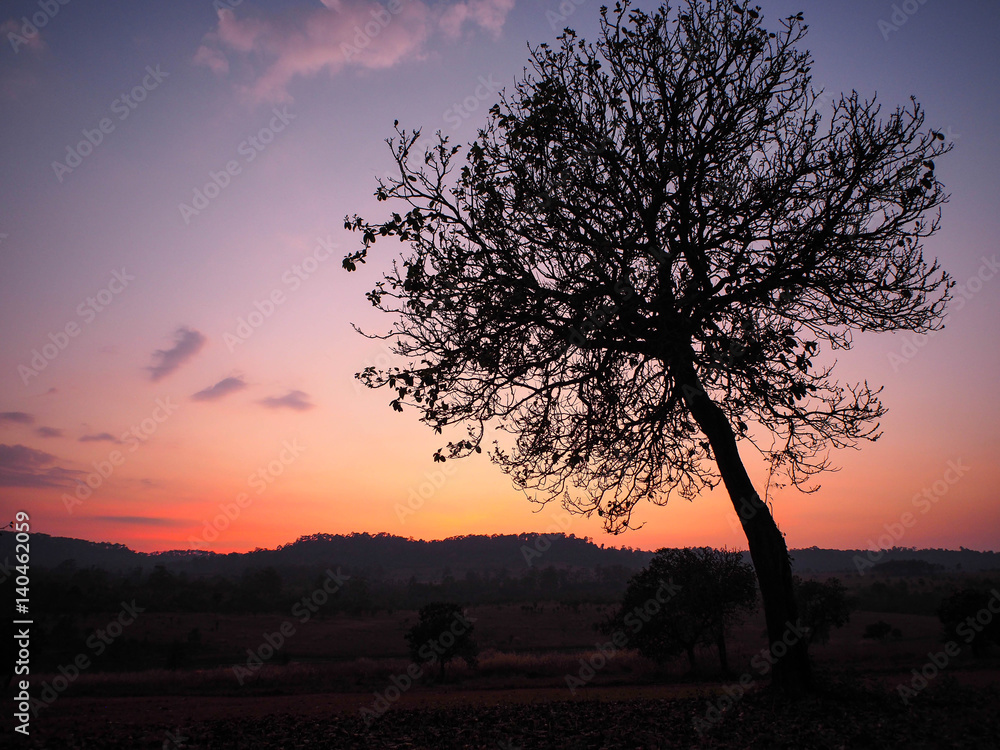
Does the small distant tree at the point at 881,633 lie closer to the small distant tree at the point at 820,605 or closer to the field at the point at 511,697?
the field at the point at 511,697

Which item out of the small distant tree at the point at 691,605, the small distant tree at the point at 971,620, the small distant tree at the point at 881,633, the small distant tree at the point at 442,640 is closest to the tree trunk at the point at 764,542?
the small distant tree at the point at 691,605

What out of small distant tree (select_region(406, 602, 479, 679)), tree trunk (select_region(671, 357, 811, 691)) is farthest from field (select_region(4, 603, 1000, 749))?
small distant tree (select_region(406, 602, 479, 679))

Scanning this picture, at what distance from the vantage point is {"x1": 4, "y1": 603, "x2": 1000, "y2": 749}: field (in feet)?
27.6

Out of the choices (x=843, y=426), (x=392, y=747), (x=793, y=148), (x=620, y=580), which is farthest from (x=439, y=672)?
(x=620, y=580)

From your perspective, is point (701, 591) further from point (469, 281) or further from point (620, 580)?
point (620, 580)

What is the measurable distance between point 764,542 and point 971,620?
3725cm

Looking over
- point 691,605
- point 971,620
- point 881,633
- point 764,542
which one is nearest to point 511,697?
point 691,605

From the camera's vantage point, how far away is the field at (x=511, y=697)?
8414mm

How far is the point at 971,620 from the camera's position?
115ft

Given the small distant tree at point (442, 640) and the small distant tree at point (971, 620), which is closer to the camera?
the small distant tree at point (971, 620)

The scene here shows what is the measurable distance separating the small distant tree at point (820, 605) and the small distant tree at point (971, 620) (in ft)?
19.7

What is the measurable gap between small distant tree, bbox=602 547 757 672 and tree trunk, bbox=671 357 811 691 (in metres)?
23.2

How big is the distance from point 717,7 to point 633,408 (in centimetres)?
764

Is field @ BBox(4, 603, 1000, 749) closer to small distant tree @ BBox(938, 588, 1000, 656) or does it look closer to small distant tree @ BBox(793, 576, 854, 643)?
small distant tree @ BBox(938, 588, 1000, 656)
